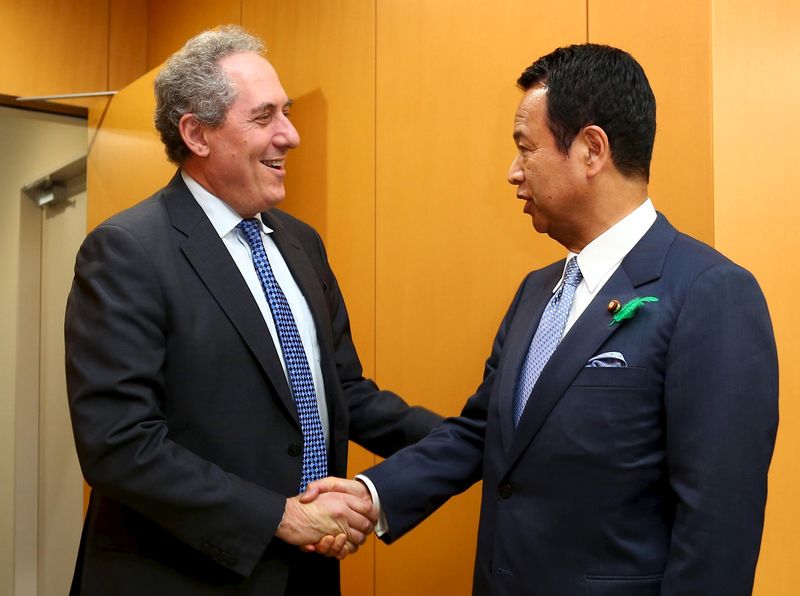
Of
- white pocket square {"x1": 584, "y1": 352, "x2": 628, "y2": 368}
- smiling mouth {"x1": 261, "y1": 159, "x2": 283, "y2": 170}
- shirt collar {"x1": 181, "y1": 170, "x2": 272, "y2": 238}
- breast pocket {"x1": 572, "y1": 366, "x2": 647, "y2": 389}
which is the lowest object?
breast pocket {"x1": 572, "y1": 366, "x2": 647, "y2": 389}

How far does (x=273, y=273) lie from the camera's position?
222 cm

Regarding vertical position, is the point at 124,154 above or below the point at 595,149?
above

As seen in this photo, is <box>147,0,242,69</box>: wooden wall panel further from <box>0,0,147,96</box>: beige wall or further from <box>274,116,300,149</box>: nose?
<box>274,116,300,149</box>: nose

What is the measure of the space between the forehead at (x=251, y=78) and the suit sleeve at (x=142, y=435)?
51 centimetres

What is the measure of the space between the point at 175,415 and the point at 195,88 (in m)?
0.77

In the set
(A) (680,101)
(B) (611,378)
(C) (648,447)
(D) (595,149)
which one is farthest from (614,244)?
(A) (680,101)

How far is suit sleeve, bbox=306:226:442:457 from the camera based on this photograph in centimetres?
252

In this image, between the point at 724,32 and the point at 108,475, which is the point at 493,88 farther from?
the point at 108,475

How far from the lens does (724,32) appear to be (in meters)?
2.19

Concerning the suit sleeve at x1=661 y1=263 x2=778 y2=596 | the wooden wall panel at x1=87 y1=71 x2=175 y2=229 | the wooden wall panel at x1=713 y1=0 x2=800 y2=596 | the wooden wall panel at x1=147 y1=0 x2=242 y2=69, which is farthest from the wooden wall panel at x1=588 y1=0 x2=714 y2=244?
the wooden wall panel at x1=147 y1=0 x2=242 y2=69

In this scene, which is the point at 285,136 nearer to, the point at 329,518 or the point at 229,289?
the point at 229,289

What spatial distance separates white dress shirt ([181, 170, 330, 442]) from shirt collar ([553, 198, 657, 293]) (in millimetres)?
689

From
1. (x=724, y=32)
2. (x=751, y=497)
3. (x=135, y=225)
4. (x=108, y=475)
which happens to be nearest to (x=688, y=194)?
(x=724, y=32)

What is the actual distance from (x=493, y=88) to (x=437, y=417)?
37.0 inches
